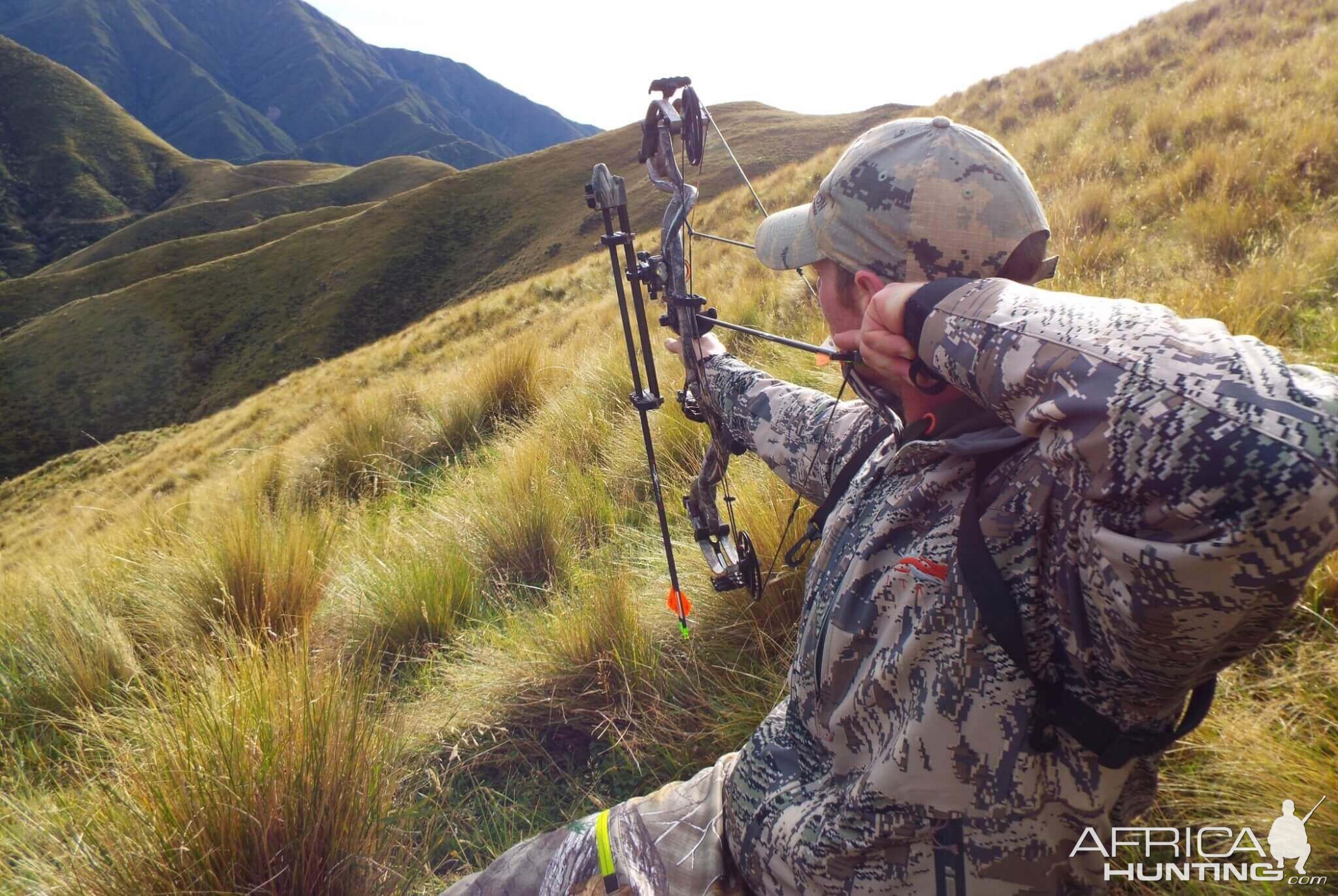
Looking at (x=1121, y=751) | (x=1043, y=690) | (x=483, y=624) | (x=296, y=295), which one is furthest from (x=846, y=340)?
(x=296, y=295)

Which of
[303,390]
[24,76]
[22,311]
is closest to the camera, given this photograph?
[303,390]

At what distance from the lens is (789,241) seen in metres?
1.70

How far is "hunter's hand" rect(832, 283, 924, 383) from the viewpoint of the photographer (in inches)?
42.9

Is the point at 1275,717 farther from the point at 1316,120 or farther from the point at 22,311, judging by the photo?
the point at 22,311

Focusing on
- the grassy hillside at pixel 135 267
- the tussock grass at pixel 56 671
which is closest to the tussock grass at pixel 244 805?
the tussock grass at pixel 56 671

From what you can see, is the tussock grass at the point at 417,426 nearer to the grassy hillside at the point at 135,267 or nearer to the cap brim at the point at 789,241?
the cap brim at the point at 789,241

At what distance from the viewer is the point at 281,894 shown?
1.71 meters

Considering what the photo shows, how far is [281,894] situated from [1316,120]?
719 cm

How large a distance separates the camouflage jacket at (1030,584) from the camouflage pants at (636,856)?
94 millimetres

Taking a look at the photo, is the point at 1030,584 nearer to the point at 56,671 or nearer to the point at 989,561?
the point at 989,561

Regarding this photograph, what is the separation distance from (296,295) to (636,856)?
54.5 m

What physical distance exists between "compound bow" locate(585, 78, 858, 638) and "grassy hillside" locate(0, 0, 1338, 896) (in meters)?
0.28

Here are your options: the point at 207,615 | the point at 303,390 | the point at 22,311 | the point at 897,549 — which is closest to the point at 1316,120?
the point at 897,549

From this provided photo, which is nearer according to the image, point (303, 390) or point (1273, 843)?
point (1273, 843)
